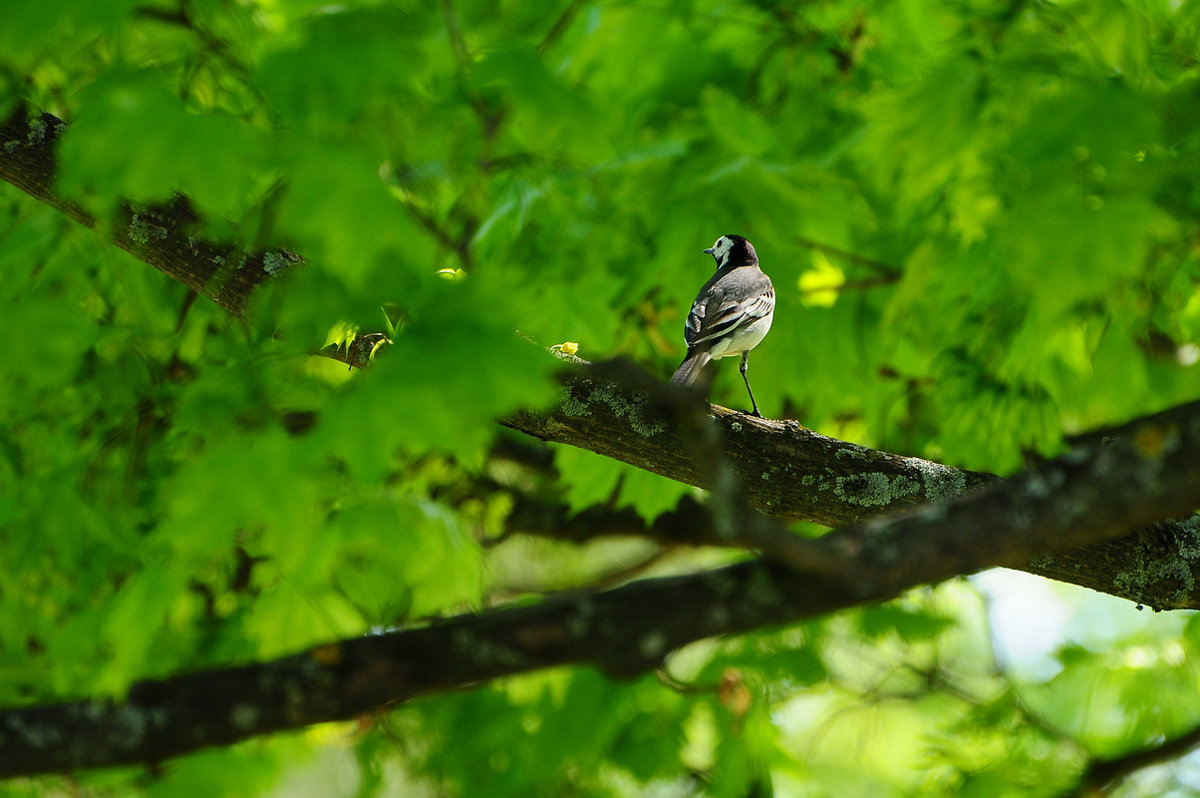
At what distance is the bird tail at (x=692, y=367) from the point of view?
9.75 feet

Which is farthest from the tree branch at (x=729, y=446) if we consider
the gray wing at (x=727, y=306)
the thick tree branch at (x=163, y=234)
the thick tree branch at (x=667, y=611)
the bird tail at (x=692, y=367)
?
the thick tree branch at (x=667, y=611)

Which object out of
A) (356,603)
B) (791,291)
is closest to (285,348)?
(356,603)

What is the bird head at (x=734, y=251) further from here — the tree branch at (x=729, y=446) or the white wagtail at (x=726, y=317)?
the tree branch at (x=729, y=446)

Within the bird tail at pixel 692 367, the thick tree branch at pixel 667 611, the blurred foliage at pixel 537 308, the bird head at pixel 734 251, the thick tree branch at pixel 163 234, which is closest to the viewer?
the thick tree branch at pixel 667 611

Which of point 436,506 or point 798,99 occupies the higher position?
point 798,99

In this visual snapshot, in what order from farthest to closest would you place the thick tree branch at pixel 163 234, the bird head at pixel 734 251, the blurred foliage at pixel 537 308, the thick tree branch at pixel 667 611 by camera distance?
the bird head at pixel 734 251, the thick tree branch at pixel 163 234, the blurred foliage at pixel 537 308, the thick tree branch at pixel 667 611

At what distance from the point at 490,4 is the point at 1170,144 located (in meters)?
2.78

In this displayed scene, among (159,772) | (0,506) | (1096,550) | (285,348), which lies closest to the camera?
(285,348)

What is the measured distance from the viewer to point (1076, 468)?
143cm

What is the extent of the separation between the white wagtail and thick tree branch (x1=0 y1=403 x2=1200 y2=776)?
157 centimetres

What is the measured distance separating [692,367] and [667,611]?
1.74 meters

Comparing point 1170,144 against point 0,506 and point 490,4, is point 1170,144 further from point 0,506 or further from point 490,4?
point 0,506

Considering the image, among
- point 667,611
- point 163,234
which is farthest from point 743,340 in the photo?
point 667,611

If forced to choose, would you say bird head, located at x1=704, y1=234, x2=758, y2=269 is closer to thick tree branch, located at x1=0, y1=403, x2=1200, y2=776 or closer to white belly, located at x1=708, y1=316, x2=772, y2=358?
white belly, located at x1=708, y1=316, x2=772, y2=358
